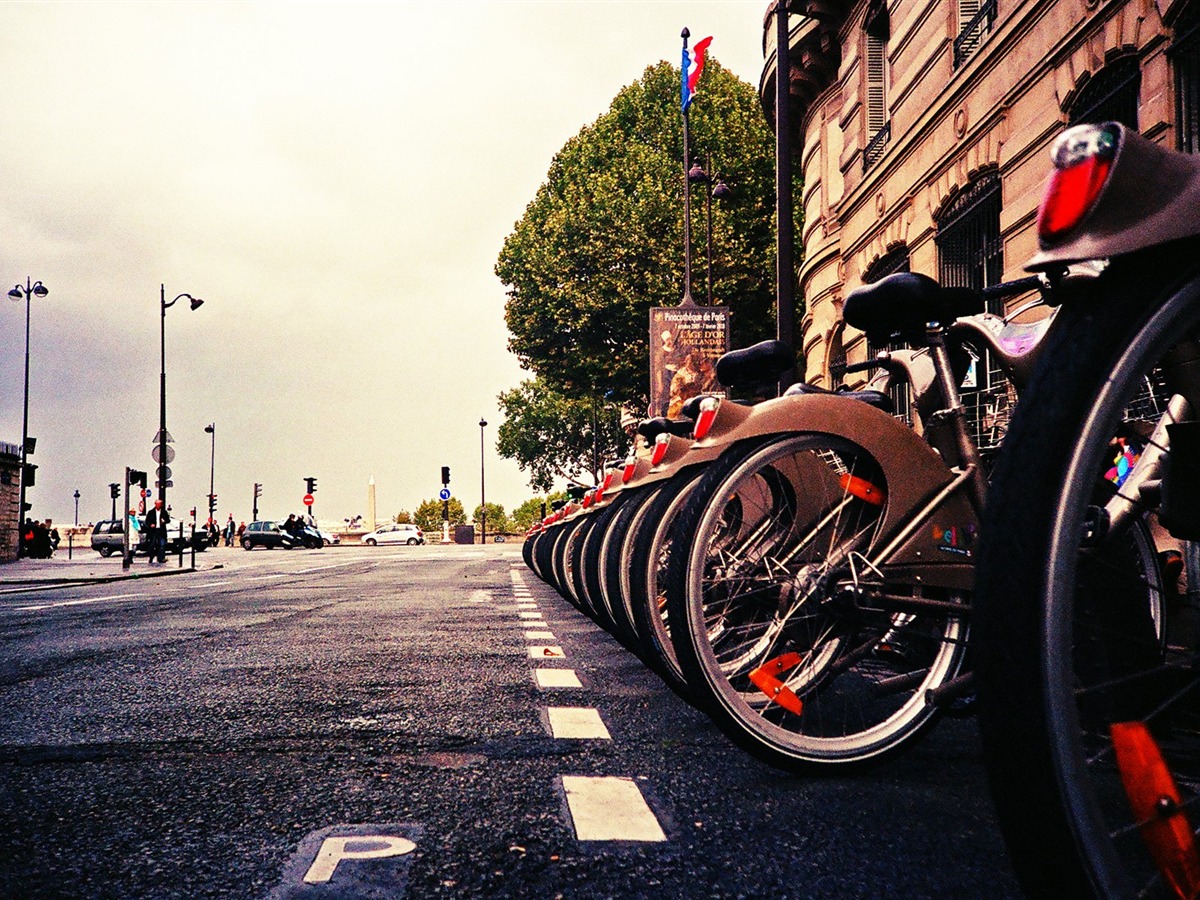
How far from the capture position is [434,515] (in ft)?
326

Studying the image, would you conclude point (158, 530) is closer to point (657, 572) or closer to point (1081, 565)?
point (657, 572)

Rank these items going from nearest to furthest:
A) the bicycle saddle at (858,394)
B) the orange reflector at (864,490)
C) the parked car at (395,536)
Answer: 1. the orange reflector at (864,490)
2. the bicycle saddle at (858,394)
3. the parked car at (395,536)

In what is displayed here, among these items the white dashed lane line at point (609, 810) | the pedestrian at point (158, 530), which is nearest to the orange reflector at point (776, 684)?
the white dashed lane line at point (609, 810)

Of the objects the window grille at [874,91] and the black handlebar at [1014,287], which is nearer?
the black handlebar at [1014,287]

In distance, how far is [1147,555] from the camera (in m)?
3.00

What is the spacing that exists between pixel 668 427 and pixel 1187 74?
618cm

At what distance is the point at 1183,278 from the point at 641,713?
10.5ft

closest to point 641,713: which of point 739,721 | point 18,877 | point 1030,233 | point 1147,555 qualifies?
point 739,721

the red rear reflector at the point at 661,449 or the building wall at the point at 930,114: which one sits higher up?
the building wall at the point at 930,114

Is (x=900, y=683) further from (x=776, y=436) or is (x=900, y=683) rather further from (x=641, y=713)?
(x=641, y=713)

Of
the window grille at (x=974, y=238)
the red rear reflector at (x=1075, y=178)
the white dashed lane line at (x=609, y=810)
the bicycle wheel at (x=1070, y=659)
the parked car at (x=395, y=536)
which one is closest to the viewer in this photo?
the bicycle wheel at (x=1070, y=659)

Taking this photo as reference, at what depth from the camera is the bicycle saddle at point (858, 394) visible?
12.0 ft

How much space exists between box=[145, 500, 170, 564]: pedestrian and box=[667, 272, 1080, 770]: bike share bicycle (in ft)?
93.3

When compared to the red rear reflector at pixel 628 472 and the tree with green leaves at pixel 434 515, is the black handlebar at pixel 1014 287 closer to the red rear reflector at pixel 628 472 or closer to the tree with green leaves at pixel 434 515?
the red rear reflector at pixel 628 472
